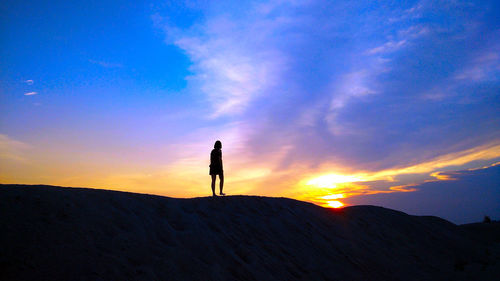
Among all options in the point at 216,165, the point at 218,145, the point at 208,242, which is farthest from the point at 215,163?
the point at 208,242

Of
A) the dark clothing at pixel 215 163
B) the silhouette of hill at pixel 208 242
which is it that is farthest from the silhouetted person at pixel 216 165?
the silhouette of hill at pixel 208 242

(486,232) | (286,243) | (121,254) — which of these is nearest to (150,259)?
(121,254)

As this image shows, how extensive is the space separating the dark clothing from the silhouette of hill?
1.24 m

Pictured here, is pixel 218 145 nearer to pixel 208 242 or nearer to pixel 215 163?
pixel 215 163

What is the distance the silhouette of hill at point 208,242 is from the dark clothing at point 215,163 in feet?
4.07

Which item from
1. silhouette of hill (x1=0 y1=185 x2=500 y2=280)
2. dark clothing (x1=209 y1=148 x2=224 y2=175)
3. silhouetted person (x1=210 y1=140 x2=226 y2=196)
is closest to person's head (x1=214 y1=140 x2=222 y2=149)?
silhouetted person (x1=210 y1=140 x2=226 y2=196)

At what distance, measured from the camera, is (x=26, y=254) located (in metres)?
4.54

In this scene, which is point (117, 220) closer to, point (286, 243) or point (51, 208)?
point (51, 208)

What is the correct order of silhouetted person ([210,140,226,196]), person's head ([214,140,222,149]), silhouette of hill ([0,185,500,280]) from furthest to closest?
person's head ([214,140,222,149])
silhouetted person ([210,140,226,196])
silhouette of hill ([0,185,500,280])

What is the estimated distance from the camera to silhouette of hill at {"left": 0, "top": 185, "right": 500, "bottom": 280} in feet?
15.8

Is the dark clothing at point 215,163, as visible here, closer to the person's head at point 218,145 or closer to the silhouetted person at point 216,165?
the silhouetted person at point 216,165

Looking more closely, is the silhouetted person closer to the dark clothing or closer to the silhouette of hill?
the dark clothing

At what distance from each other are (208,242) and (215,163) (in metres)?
4.07

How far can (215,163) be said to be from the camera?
1044cm
